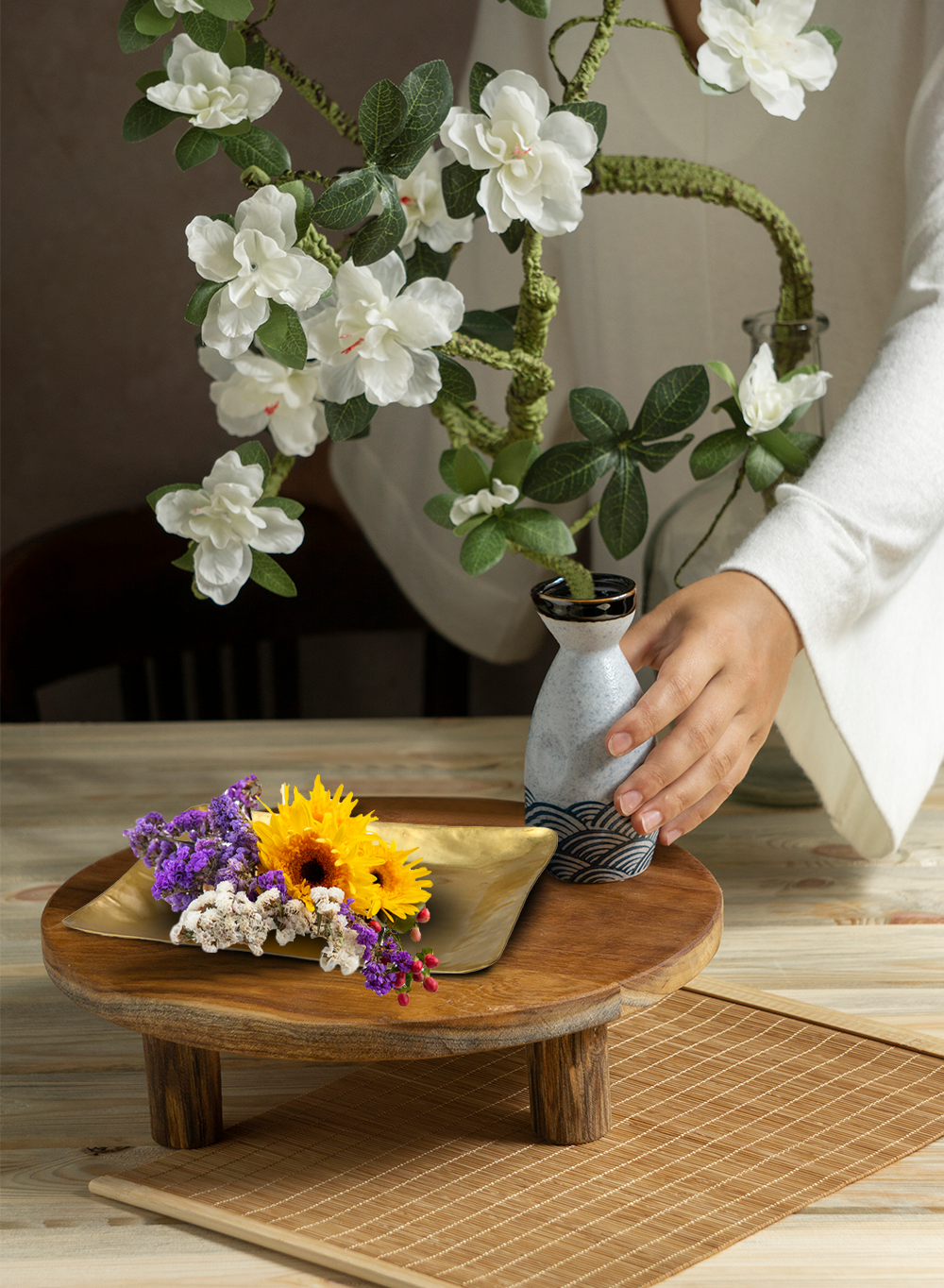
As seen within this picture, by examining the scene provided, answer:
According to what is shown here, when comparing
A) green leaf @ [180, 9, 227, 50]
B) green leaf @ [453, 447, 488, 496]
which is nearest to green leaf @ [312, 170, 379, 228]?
green leaf @ [180, 9, 227, 50]

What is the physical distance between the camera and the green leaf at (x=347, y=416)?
3.11 ft

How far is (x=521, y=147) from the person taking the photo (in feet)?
2.75

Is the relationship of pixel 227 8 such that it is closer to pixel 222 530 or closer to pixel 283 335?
pixel 283 335

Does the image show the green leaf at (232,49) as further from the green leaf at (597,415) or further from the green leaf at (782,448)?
the green leaf at (782,448)

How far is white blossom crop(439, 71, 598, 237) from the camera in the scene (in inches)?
32.9

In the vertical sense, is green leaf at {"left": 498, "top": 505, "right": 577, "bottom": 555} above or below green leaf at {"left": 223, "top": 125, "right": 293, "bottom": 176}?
below

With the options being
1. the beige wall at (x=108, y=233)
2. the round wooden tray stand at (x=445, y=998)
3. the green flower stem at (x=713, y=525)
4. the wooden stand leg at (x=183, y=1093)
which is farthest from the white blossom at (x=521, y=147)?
the beige wall at (x=108, y=233)

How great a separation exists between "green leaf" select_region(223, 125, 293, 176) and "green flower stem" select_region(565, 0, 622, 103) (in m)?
0.21

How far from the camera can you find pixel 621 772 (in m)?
0.84

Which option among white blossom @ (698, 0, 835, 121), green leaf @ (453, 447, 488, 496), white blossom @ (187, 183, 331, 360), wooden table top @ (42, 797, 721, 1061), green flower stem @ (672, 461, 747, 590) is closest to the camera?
wooden table top @ (42, 797, 721, 1061)

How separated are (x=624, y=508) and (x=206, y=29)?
0.47m

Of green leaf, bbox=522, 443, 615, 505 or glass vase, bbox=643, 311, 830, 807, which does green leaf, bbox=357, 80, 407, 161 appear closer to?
green leaf, bbox=522, 443, 615, 505

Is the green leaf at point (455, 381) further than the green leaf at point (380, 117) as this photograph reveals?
Yes

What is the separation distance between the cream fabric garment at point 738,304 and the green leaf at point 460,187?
0.31m
